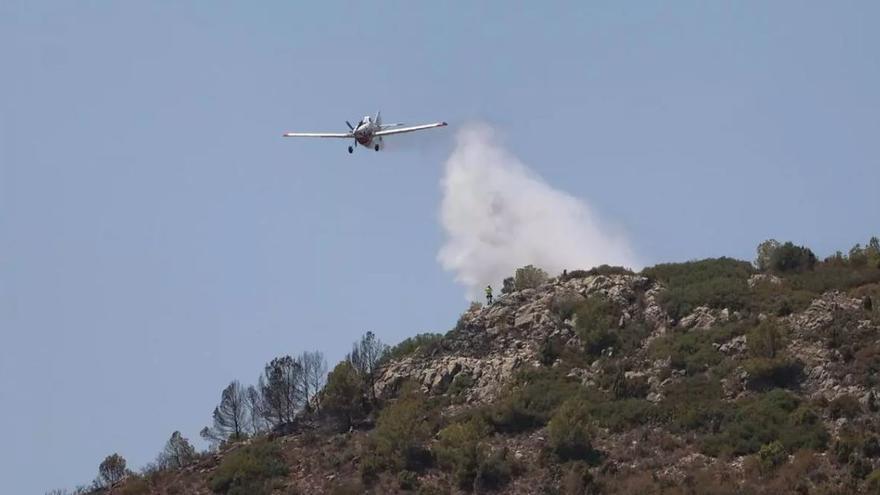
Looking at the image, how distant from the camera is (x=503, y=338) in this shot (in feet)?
399

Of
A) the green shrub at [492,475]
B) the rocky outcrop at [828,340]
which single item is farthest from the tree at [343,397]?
the rocky outcrop at [828,340]

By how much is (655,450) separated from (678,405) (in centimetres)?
546

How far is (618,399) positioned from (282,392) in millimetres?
26862

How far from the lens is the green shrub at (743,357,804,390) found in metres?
107

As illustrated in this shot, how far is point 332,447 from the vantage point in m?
112

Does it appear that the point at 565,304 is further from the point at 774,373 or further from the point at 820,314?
the point at 774,373

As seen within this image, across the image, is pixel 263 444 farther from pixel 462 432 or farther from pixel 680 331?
pixel 680 331

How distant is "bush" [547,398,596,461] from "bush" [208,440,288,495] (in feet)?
57.1

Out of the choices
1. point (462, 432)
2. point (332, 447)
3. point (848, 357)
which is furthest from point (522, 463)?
point (848, 357)

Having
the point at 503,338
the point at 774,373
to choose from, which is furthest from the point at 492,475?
the point at 503,338

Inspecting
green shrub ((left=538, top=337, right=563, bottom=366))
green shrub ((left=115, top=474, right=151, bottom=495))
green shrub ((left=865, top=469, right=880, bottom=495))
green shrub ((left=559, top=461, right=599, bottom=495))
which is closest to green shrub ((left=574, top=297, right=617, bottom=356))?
green shrub ((left=538, top=337, right=563, bottom=366))

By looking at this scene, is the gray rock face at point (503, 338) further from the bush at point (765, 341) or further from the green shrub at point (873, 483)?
the green shrub at point (873, 483)

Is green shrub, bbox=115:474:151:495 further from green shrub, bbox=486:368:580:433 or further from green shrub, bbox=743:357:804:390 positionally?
green shrub, bbox=743:357:804:390

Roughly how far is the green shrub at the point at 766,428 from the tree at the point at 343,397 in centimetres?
2731
